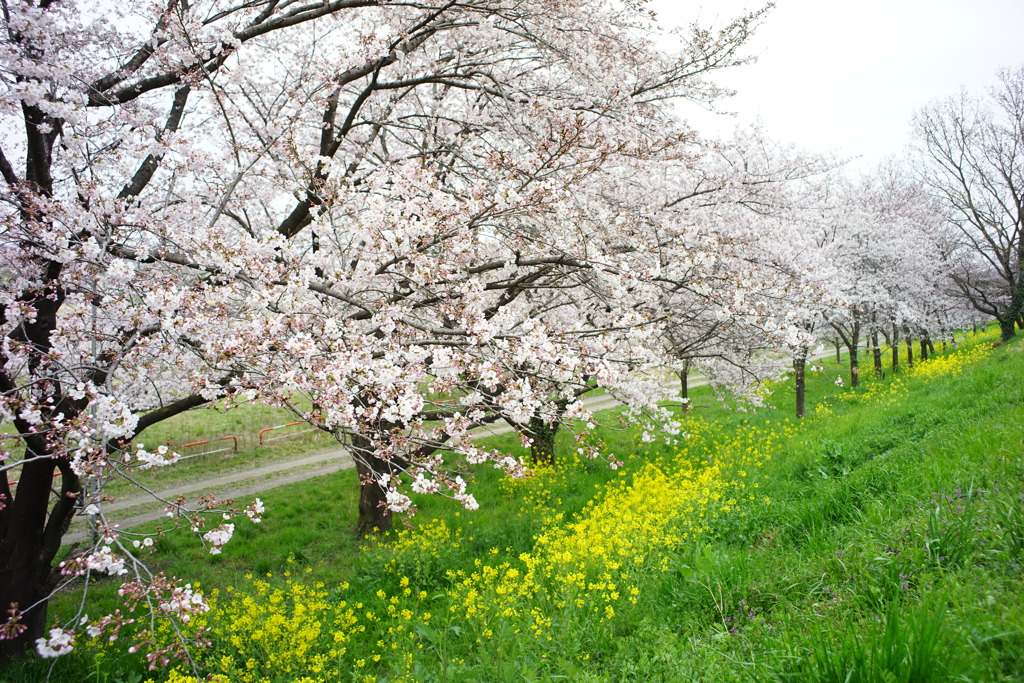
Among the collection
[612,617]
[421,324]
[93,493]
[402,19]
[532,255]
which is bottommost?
[612,617]

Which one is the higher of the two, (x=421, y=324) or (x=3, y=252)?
(x=3, y=252)

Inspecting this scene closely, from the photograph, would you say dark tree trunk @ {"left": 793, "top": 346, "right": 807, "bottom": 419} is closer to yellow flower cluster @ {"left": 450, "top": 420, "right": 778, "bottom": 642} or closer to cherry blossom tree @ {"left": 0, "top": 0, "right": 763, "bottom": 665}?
yellow flower cluster @ {"left": 450, "top": 420, "right": 778, "bottom": 642}

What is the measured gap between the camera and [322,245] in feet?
Answer: 23.3

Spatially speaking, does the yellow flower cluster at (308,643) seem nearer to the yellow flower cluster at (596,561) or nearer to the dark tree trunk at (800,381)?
the yellow flower cluster at (596,561)

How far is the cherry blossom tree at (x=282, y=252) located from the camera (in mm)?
3465

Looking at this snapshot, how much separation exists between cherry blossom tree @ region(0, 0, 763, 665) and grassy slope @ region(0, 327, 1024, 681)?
152 centimetres

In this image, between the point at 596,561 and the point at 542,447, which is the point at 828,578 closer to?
the point at 596,561

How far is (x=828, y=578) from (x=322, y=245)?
22.5ft

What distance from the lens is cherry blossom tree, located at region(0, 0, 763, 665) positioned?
3.46 metres

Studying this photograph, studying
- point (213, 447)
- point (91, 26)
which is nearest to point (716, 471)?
point (91, 26)

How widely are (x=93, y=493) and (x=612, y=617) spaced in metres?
3.59

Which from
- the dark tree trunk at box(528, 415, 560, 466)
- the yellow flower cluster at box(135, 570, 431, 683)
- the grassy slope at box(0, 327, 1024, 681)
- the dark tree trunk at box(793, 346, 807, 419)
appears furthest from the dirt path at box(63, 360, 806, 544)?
the dark tree trunk at box(793, 346, 807, 419)

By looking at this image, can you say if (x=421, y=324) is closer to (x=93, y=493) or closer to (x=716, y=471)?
(x=93, y=493)

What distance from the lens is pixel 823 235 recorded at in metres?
17.2
